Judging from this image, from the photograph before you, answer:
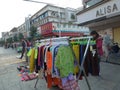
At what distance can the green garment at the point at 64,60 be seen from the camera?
2961 mm

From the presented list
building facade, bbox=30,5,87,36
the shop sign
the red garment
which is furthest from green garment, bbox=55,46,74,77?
the shop sign

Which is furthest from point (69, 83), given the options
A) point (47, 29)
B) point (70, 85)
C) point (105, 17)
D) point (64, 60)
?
point (47, 29)

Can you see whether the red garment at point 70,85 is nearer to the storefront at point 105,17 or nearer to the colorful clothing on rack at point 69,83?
the colorful clothing on rack at point 69,83

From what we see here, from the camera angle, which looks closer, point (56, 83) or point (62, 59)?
point (62, 59)

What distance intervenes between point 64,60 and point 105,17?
5839mm

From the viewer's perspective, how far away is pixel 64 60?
298cm

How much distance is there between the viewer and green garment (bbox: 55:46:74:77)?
296 centimetres

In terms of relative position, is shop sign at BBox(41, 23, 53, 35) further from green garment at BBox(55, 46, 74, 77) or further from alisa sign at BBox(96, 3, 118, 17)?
green garment at BBox(55, 46, 74, 77)

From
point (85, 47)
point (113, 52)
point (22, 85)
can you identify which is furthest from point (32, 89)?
point (113, 52)

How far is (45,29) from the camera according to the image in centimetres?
2411

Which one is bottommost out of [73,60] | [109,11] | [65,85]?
[65,85]

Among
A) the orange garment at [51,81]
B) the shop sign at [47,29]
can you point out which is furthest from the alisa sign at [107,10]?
the shop sign at [47,29]

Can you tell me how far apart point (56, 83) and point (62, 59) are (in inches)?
52.8

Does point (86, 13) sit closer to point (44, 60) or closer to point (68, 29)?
point (44, 60)
